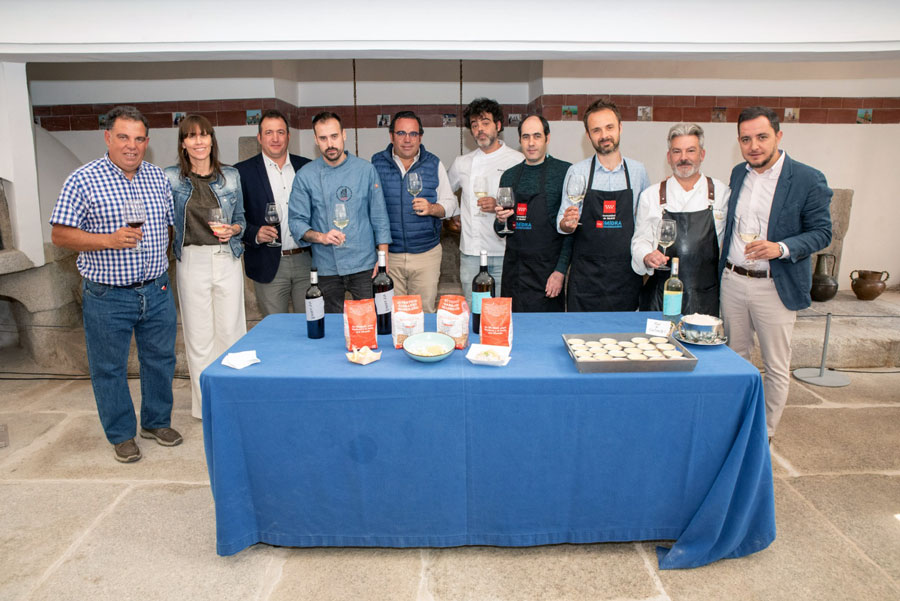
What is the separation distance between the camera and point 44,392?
177 inches

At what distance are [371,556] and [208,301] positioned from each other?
1.86 metres

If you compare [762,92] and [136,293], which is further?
[762,92]

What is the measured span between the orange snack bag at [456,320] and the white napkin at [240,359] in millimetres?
764

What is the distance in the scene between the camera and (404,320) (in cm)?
249

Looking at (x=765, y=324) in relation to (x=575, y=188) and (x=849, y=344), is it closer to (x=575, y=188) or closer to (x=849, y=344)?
(x=575, y=188)

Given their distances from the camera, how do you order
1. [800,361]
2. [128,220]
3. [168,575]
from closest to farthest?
1. [168,575]
2. [128,220]
3. [800,361]

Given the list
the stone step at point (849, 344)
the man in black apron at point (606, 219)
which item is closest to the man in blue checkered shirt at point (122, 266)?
the man in black apron at point (606, 219)

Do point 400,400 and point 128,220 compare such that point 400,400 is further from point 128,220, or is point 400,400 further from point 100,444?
point 100,444

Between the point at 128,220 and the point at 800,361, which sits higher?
the point at 128,220

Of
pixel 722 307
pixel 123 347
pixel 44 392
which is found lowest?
pixel 44 392

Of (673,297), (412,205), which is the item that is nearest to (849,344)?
(673,297)

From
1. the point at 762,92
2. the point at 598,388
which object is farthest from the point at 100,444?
the point at 762,92

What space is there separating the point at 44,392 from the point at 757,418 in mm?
4757

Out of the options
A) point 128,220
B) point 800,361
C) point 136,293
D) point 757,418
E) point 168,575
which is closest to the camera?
point 757,418
